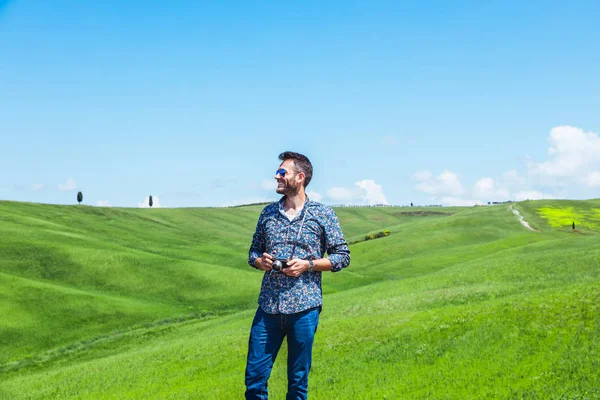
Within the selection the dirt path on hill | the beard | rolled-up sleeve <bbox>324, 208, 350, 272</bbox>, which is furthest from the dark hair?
the dirt path on hill

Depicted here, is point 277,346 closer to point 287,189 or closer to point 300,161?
point 287,189

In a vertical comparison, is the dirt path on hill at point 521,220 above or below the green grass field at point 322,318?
above

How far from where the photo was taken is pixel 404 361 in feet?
53.4

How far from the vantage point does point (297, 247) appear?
8.09 meters

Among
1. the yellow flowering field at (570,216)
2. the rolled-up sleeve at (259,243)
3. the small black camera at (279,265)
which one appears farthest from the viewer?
the yellow flowering field at (570,216)

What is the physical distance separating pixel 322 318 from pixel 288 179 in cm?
2329

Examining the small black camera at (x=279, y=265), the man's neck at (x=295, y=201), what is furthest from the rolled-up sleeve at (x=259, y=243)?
the small black camera at (x=279, y=265)

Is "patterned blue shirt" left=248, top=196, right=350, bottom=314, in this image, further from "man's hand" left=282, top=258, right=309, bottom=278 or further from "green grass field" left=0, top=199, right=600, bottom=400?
"green grass field" left=0, top=199, right=600, bottom=400

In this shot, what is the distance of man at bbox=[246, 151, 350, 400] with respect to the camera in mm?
7867

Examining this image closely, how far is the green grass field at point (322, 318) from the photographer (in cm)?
1464

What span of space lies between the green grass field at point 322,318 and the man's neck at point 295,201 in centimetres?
585

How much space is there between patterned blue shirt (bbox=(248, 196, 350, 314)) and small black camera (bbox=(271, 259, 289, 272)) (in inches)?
9.5

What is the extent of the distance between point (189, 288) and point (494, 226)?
7367cm

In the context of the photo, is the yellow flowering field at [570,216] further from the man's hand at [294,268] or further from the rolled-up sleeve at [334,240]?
the man's hand at [294,268]
